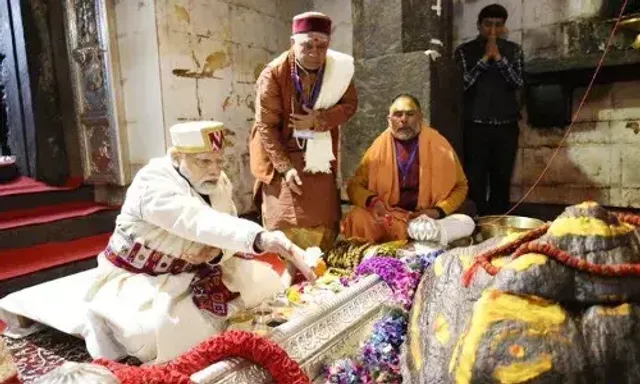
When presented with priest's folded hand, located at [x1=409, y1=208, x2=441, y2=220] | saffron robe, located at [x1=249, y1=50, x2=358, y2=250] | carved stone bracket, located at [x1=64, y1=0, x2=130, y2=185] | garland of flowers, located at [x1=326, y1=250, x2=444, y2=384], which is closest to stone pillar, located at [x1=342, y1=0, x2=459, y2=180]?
saffron robe, located at [x1=249, y1=50, x2=358, y2=250]

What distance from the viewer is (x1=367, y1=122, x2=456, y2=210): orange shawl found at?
11.8 ft

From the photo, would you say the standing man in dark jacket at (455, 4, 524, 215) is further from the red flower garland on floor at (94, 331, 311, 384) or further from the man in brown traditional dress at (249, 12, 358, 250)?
the red flower garland on floor at (94, 331, 311, 384)

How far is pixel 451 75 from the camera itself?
432 centimetres

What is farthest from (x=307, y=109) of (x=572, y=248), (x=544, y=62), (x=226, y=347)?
(x=544, y=62)

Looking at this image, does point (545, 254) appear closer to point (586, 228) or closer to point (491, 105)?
point (586, 228)

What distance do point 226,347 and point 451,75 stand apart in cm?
346

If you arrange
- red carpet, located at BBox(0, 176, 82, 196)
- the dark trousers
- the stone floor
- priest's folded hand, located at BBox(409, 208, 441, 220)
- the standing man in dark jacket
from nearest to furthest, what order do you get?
the stone floor < priest's folded hand, located at BBox(409, 208, 441, 220) < red carpet, located at BBox(0, 176, 82, 196) < the standing man in dark jacket < the dark trousers

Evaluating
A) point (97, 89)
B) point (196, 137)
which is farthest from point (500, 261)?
point (97, 89)

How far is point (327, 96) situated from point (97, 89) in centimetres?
252

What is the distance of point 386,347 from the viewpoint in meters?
1.92

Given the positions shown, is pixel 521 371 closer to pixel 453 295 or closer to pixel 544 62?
pixel 453 295

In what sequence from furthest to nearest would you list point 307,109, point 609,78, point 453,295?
point 609,78 < point 307,109 < point 453,295

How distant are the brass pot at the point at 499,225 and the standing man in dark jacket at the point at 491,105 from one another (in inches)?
40.7

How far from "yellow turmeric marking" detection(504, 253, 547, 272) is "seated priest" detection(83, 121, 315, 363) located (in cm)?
85
